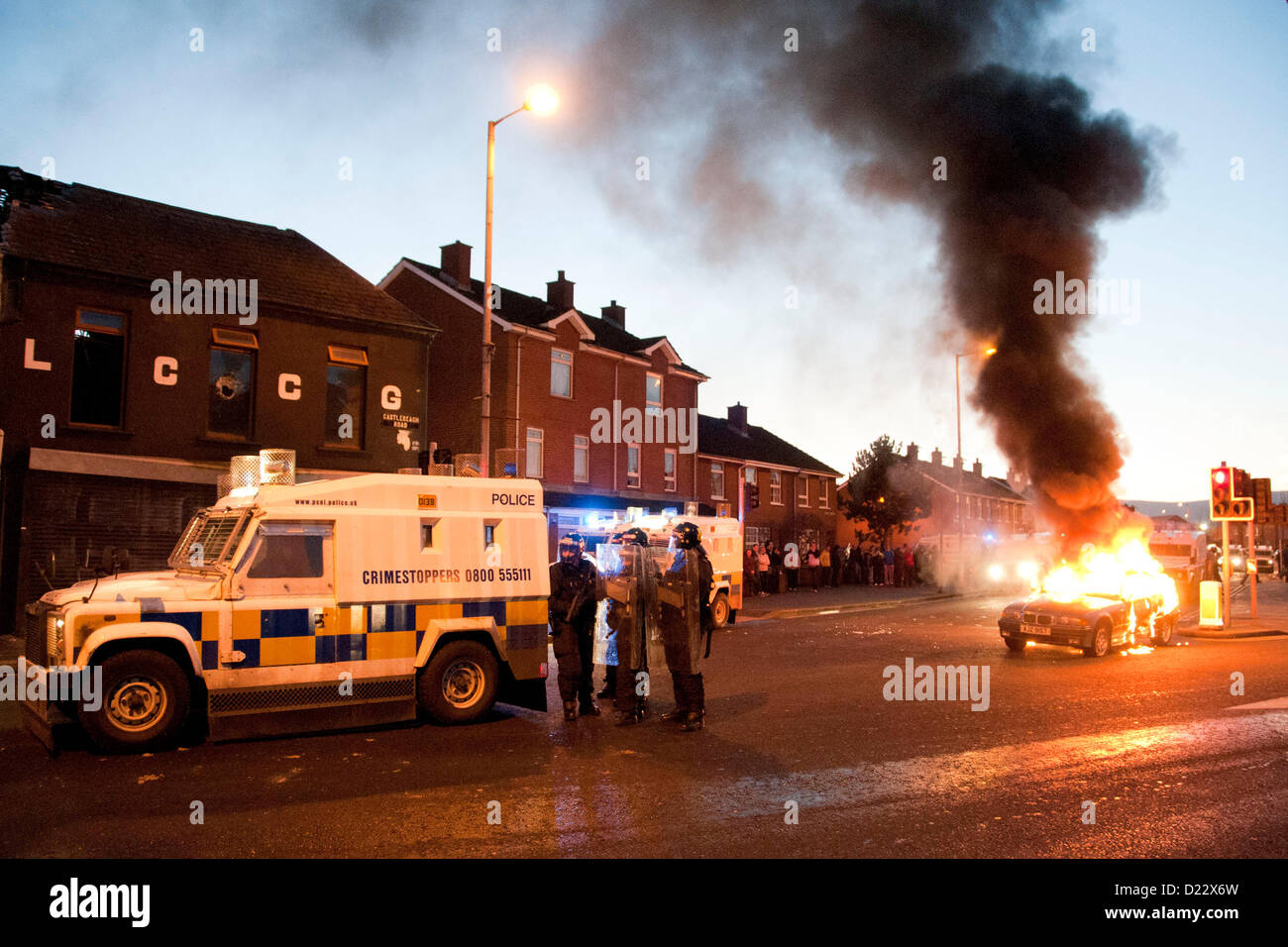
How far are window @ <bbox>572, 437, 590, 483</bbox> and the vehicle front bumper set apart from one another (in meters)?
19.3

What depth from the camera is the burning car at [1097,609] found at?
14578mm

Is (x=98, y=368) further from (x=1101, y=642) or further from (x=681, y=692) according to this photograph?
(x=1101, y=642)

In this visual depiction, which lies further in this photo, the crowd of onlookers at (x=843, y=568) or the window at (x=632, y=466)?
the window at (x=632, y=466)

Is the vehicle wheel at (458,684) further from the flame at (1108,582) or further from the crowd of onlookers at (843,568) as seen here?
the crowd of onlookers at (843,568)

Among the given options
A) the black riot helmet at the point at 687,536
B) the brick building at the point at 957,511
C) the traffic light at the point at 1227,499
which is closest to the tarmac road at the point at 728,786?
the black riot helmet at the point at 687,536

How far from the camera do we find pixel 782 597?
29359mm

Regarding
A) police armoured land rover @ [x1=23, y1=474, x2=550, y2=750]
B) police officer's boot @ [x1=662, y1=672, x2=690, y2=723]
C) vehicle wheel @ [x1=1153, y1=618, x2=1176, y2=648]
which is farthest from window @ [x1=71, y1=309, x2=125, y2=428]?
vehicle wheel @ [x1=1153, y1=618, x2=1176, y2=648]

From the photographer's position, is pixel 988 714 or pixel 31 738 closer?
pixel 31 738

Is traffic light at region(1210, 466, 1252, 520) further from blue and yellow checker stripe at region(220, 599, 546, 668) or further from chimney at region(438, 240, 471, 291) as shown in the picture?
chimney at region(438, 240, 471, 291)

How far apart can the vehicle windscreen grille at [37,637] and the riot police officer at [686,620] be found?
5.23 metres

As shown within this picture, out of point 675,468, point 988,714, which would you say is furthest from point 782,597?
point 988,714
